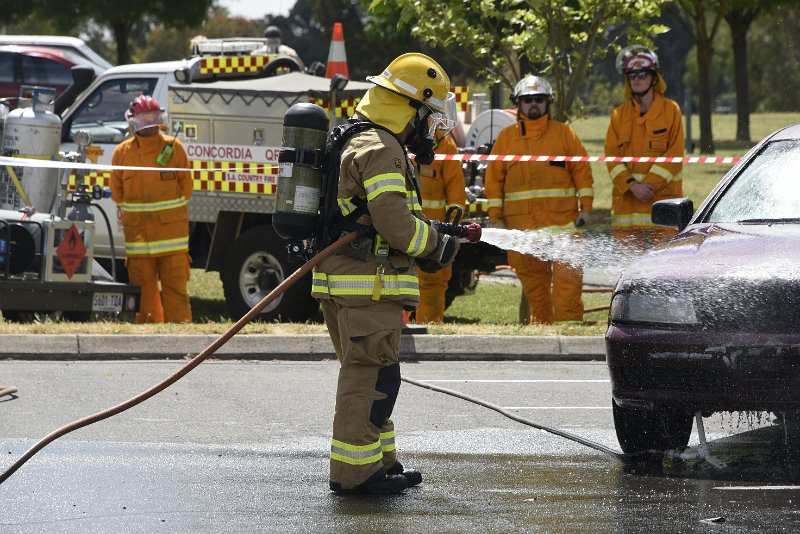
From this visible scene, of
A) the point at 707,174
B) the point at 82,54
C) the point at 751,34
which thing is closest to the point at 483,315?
the point at 82,54

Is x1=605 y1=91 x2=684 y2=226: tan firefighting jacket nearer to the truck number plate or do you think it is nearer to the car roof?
the truck number plate

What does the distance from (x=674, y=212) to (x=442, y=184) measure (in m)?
4.23

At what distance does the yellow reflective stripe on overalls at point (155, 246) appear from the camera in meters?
11.6

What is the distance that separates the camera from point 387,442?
6.18 m

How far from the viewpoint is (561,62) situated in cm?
1442

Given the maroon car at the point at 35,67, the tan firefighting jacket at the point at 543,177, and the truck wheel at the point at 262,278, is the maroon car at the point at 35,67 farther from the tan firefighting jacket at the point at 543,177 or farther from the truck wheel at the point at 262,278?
the tan firefighting jacket at the point at 543,177

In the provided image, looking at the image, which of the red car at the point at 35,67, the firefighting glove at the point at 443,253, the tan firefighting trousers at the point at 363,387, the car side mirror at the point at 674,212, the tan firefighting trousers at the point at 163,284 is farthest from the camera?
the red car at the point at 35,67

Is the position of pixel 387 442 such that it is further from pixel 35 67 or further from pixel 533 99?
pixel 35 67

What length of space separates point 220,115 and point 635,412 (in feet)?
20.8

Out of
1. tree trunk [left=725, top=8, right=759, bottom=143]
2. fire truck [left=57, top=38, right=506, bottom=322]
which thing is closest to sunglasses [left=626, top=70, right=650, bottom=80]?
fire truck [left=57, top=38, right=506, bottom=322]

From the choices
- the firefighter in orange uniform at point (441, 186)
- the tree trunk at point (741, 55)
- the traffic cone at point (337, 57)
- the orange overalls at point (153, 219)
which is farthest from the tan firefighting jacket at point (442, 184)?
the tree trunk at point (741, 55)

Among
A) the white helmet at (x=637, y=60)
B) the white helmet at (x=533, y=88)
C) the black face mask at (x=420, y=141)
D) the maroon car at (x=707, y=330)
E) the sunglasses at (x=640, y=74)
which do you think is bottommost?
the maroon car at (x=707, y=330)

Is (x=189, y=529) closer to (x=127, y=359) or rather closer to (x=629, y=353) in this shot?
(x=629, y=353)

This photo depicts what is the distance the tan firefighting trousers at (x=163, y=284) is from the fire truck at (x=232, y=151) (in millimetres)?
333
